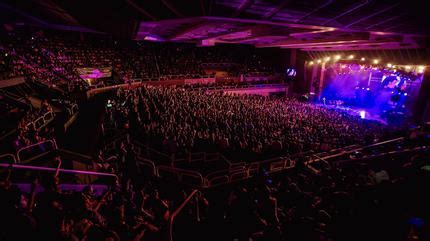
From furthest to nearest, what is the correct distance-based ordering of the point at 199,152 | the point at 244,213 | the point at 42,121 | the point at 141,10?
the point at 42,121, the point at 199,152, the point at 141,10, the point at 244,213

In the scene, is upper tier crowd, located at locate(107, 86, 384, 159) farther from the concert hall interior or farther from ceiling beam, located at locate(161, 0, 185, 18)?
ceiling beam, located at locate(161, 0, 185, 18)

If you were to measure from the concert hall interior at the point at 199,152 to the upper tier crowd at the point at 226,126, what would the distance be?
0.07 m

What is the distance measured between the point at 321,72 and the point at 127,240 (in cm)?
2999

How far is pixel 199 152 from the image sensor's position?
7.66m

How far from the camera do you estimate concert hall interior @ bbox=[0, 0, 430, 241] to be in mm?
3469

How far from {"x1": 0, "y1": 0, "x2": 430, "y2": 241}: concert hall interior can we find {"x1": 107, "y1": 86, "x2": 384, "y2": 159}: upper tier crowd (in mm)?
75

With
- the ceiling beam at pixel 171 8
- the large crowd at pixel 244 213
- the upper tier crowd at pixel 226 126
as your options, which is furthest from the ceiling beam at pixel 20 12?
the large crowd at pixel 244 213

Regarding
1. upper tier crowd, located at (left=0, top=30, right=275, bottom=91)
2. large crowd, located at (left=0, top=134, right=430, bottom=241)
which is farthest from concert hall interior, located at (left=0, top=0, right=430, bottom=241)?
upper tier crowd, located at (left=0, top=30, right=275, bottom=91)

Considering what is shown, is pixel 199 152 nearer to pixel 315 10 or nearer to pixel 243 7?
pixel 243 7

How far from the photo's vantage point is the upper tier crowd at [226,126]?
8203 mm

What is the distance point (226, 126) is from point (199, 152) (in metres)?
3.07

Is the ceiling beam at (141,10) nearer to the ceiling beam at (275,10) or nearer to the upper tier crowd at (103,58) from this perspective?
the ceiling beam at (275,10)

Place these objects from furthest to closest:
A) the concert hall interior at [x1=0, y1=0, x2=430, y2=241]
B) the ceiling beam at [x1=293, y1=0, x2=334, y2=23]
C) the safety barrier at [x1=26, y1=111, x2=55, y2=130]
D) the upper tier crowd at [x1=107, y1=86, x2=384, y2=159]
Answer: the upper tier crowd at [x1=107, y1=86, x2=384, y2=159], the safety barrier at [x1=26, y1=111, x2=55, y2=130], the ceiling beam at [x1=293, y1=0, x2=334, y2=23], the concert hall interior at [x1=0, y1=0, x2=430, y2=241]

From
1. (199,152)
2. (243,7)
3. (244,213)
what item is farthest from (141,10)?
(244,213)
